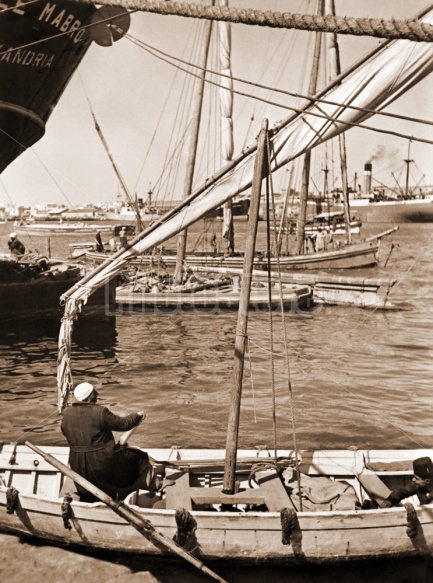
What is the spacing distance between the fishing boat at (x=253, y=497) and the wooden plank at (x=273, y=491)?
0.05 feet

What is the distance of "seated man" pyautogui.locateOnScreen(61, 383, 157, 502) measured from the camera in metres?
7.19

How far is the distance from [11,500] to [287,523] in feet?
11.9

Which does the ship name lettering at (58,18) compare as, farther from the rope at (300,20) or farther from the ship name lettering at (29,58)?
the rope at (300,20)

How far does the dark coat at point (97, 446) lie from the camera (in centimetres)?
719

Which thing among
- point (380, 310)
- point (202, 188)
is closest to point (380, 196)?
point (380, 310)

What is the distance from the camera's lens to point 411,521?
21.8 feet

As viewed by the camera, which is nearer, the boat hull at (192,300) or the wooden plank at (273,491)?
the wooden plank at (273,491)


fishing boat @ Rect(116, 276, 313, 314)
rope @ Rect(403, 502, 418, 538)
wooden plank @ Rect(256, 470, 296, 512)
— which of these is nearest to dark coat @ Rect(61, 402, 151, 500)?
wooden plank @ Rect(256, 470, 296, 512)

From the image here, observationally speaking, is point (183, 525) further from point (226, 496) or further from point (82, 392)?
point (82, 392)

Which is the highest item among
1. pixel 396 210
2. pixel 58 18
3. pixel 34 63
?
pixel 58 18

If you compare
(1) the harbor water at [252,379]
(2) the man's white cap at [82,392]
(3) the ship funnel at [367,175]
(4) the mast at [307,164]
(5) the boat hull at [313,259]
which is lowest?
(1) the harbor water at [252,379]

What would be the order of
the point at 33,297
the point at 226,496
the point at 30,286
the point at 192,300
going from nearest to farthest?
the point at 226,496 → the point at 30,286 → the point at 33,297 → the point at 192,300

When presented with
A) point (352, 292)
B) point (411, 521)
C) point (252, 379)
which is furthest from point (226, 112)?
point (411, 521)

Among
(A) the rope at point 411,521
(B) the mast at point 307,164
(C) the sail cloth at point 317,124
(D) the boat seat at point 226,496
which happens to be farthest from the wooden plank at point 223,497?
(B) the mast at point 307,164
